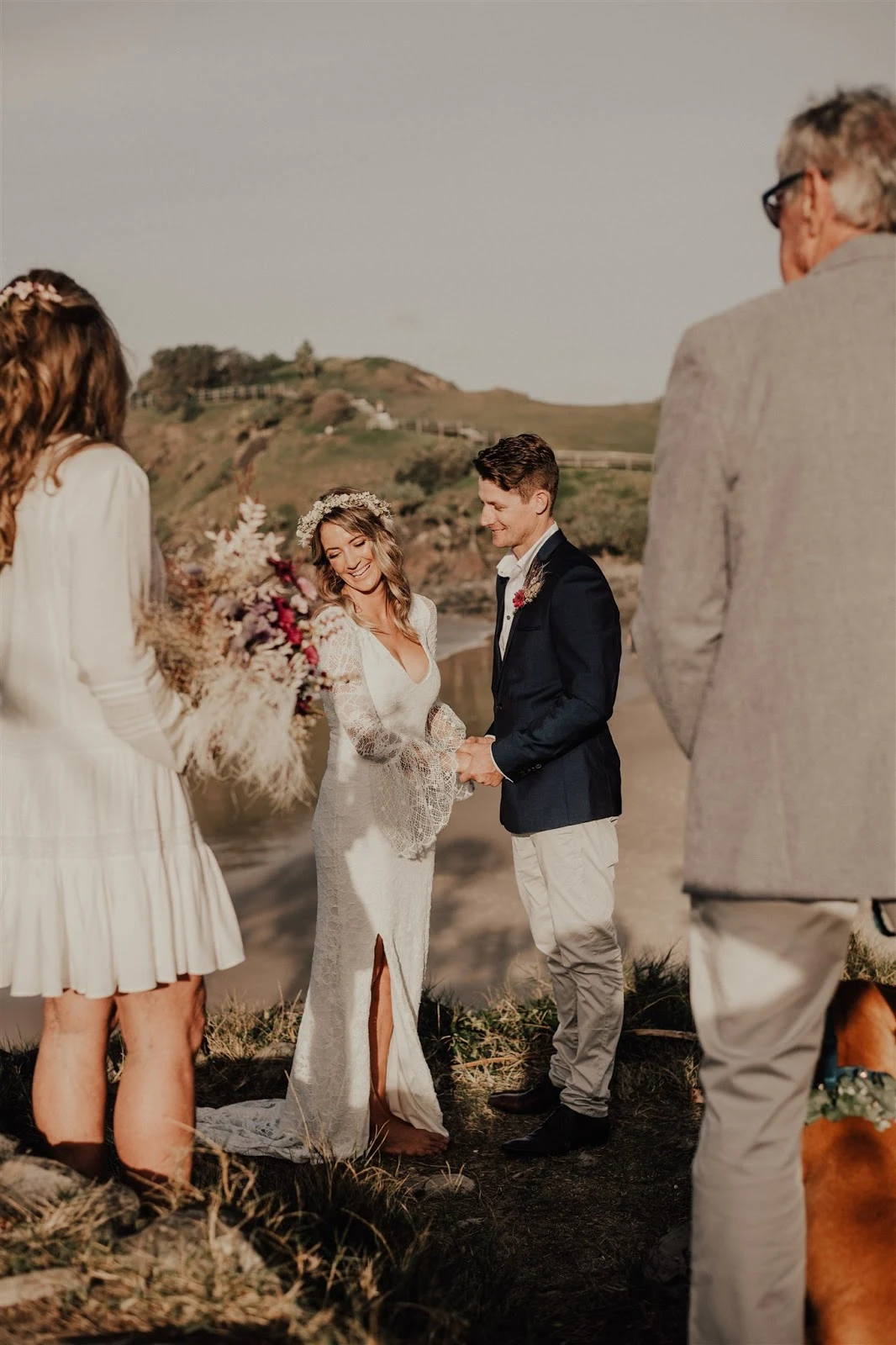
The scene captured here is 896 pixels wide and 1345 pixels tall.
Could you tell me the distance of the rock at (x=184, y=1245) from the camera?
2.66 metres

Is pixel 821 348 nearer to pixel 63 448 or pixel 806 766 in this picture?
pixel 806 766

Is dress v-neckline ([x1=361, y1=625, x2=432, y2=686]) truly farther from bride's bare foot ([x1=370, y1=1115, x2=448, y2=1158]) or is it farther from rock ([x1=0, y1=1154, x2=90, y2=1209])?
rock ([x1=0, y1=1154, x2=90, y2=1209])

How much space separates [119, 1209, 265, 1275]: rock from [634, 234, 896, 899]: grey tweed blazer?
121 centimetres

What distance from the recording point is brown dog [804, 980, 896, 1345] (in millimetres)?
2589

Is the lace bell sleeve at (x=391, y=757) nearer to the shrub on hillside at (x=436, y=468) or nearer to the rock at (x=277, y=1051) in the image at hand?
the rock at (x=277, y=1051)

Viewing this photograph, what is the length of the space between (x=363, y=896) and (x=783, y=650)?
100 inches

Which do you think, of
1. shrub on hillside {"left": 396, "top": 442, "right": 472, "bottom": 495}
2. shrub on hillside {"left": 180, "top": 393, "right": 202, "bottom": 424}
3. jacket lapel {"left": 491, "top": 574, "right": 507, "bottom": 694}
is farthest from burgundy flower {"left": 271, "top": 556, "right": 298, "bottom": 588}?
shrub on hillside {"left": 180, "top": 393, "right": 202, "bottom": 424}

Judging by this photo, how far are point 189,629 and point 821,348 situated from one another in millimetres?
1466

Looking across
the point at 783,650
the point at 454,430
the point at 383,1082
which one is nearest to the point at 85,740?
the point at 783,650

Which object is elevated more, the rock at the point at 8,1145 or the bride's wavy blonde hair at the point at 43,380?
the bride's wavy blonde hair at the point at 43,380

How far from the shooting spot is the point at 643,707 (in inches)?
640

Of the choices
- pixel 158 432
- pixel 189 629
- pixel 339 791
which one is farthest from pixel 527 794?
pixel 158 432

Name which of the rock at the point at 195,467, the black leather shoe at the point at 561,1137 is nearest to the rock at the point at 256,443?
the rock at the point at 195,467

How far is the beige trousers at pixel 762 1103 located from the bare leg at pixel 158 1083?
121 centimetres
